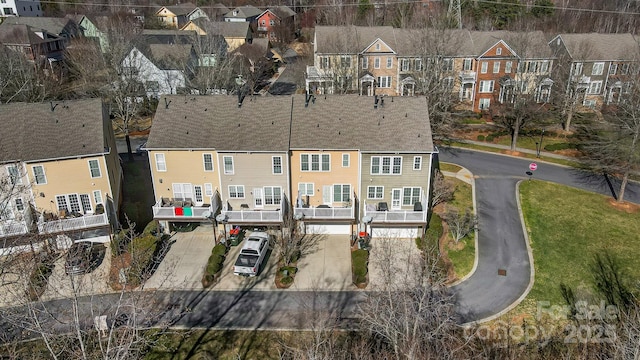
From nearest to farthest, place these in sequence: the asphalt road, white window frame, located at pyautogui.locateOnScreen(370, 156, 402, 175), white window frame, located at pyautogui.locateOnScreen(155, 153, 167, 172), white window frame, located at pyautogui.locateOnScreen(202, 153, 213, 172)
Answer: the asphalt road < white window frame, located at pyautogui.locateOnScreen(370, 156, 402, 175) < white window frame, located at pyautogui.locateOnScreen(202, 153, 213, 172) < white window frame, located at pyautogui.locateOnScreen(155, 153, 167, 172)

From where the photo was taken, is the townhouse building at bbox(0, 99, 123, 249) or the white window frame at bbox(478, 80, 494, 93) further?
the white window frame at bbox(478, 80, 494, 93)

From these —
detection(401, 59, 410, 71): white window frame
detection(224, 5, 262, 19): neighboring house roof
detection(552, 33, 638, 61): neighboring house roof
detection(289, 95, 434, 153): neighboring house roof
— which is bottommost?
detection(289, 95, 434, 153): neighboring house roof

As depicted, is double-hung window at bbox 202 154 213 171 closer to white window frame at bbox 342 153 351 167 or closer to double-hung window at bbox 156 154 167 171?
double-hung window at bbox 156 154 167 171

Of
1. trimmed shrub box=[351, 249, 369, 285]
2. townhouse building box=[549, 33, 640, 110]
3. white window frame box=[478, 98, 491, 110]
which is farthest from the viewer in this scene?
white window frame box=[478, 98, 491, 110]

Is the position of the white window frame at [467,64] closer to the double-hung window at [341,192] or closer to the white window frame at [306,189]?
the double-hung window at [341,192]

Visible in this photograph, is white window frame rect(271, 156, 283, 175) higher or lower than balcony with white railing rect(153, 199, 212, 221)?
higher

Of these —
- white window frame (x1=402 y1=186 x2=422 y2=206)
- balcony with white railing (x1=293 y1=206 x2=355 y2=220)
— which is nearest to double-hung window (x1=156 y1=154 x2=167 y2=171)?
balcony with white railing (x1=293 y1=206 x2=355 y2=220)

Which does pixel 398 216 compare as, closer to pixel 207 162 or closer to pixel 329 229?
pixel 329 229
